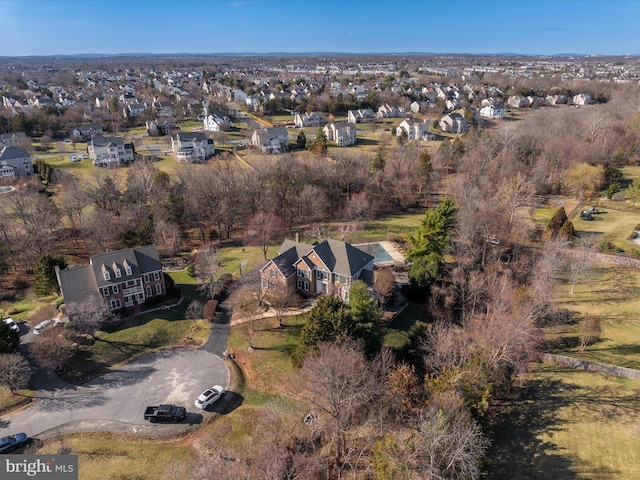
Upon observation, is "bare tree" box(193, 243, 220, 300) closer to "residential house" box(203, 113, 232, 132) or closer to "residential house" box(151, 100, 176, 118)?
"residential house" box(203, 113, 232, 132)

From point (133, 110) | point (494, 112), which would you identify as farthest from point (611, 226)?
point (133, 110)

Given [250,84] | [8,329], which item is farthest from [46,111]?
[8,329]

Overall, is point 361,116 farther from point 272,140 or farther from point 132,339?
point 132,339

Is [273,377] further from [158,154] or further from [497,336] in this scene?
[158,154]

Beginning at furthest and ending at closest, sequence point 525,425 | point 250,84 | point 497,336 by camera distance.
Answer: point 250,84
point 497,336
point 525,425

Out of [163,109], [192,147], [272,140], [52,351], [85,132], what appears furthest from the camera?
[163,109]

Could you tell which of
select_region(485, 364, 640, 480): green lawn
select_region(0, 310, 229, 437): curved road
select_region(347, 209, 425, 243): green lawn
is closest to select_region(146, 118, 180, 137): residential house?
select_region(347, 209, 425, 243): green lawn

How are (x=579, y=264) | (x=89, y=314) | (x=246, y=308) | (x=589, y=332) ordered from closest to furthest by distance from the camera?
(x=589, y=332) < (x=89, y=314) < (x=246, y=308) < (x=579, y=264)
